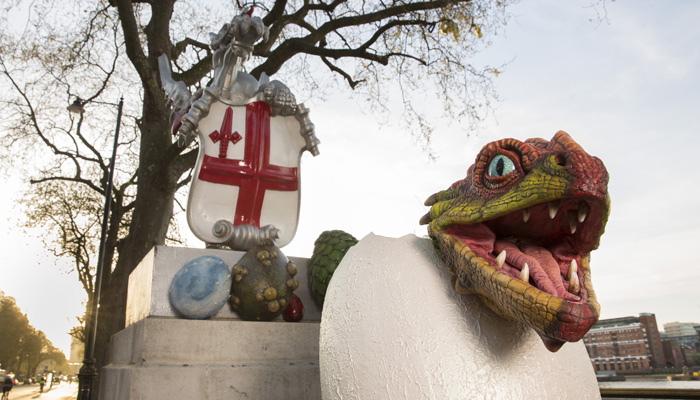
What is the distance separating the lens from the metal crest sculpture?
11.4 ft

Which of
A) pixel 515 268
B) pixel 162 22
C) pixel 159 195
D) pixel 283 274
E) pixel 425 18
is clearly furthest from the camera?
pixel 425 18

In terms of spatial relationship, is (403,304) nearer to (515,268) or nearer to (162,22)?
(515,268)

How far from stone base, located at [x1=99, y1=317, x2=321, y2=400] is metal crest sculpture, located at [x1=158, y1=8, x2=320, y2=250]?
2.50 feet

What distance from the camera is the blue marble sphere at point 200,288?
283cm

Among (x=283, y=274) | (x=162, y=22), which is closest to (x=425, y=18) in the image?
(x=162, y=22)

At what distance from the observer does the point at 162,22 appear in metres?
9.15

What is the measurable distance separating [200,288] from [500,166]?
76.1 inches

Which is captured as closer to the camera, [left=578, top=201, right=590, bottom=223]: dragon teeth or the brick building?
[left=578, top=201, right=590, bottom=223]: dragon teeth

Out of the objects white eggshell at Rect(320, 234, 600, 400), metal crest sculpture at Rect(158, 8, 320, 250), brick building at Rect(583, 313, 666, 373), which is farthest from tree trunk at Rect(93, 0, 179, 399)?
white eggshell at Rect(320, 234, 600, 400)

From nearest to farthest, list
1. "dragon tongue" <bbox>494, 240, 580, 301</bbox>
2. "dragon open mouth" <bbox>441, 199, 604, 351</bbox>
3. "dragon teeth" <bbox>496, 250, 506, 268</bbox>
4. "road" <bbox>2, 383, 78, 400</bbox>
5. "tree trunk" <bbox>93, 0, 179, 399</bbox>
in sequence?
"dragon open mouth" <bbox>441, 199, 604, 351</bbox>
"dragon tongue" <bbox>494, 240, 580, 301</bbox>
"dragon teeth" <bbox>496, 250, 506, 268</bbox>
"tree trunk" <bbox>93, 0, 179, 399</bbox>
"road" <bbox>2, 383, 78, 400</bbox>

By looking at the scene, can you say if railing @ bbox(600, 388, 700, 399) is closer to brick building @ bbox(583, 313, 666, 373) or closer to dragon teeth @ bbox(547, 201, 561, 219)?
dragon teeth @ bbox(547, 201, 561, 219)

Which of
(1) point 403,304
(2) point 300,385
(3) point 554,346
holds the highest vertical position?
(1) point 403,304

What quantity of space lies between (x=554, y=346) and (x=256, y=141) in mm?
2713

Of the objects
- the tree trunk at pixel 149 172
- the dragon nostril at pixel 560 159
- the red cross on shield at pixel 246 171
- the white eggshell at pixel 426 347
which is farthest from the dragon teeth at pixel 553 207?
the tree trunk at pixel 149 172
